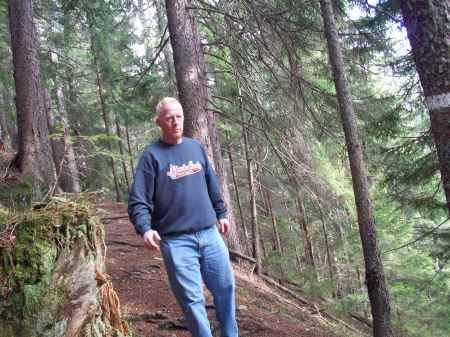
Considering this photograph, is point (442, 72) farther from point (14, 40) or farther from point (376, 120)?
point (14, 40)

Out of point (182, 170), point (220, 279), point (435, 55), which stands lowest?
point (220, 279)

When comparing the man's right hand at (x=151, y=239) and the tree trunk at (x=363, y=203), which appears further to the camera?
the tree trunk at (x=363, y=203)

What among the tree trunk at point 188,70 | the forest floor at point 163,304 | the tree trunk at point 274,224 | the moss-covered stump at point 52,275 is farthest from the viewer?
the tree trunk at point 274,224

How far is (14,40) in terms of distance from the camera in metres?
7.75

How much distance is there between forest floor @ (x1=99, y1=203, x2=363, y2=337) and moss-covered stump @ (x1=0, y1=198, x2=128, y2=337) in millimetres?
691

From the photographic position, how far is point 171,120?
378cm

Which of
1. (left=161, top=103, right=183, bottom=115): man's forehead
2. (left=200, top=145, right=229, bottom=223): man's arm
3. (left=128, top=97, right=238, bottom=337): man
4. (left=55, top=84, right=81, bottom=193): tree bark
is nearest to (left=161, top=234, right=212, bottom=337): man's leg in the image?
(left=128, top=97, right=238, bottom=337): man

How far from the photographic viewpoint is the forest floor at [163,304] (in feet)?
17.3

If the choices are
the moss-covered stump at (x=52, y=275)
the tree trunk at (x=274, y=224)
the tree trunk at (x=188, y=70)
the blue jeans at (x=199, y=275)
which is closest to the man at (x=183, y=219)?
the blue jeans at (x=199, y=275)

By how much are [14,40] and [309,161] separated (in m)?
5.34

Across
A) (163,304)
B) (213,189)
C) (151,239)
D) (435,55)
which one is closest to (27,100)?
(163,304)

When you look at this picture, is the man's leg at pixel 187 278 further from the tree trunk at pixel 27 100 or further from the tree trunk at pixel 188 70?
the tree trunk at pixel 27 100

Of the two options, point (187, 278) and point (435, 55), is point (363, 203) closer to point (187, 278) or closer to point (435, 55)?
point (435, 55)

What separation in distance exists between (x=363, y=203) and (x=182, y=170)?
400cm
